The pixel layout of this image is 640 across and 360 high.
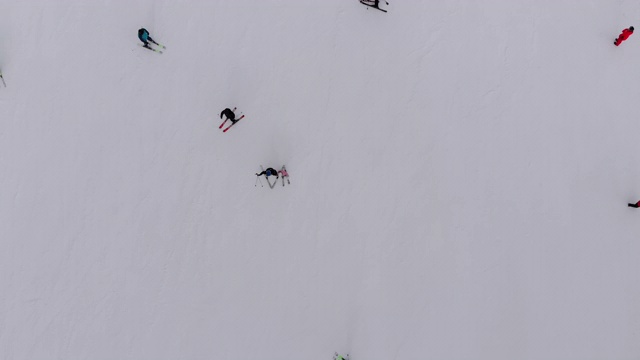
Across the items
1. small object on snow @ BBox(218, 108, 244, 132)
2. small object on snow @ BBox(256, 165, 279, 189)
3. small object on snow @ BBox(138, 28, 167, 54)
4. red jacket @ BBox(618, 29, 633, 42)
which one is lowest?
small object on snow @ BBox(256, 165, 279, 189)

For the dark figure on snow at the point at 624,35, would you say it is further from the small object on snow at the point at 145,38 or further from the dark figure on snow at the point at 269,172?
the small object on snow at the point at 145,38

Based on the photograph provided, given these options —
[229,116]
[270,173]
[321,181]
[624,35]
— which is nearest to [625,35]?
[624,35]

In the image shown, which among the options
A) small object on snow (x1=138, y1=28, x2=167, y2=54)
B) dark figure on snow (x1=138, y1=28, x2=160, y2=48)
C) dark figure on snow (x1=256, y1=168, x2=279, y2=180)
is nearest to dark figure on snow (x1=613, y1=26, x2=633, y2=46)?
dark figure on snow (x1=256, y1=168, x2=279, y2=180)

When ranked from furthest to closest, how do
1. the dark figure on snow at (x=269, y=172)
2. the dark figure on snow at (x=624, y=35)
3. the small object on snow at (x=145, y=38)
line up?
1. the dark figure on snow at (x=624, y=35)
2. the small object on snow at (x=145, y=38)
3. the dark figure on snow at (x=269, y=172)

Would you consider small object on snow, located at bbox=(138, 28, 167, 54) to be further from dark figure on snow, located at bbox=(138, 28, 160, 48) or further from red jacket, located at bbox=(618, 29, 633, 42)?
red jacket, located at bbox=(618, 29, 633, 42)

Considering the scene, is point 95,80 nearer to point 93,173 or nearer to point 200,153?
point 93,173

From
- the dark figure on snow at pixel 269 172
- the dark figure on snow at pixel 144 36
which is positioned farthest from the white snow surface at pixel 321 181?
the dark figure on snow at pixel 269 172

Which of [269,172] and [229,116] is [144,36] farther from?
[269,172]

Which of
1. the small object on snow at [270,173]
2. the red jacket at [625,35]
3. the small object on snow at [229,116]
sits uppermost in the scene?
the red jacket at [625,35]
